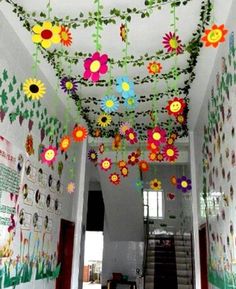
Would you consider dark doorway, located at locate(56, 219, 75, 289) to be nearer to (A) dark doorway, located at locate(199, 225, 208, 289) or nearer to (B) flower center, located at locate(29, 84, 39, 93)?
(A) dark doorway, located at locate(199, 225, 208, 289)

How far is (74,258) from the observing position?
6.08 meters

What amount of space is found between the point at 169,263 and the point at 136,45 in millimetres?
8883


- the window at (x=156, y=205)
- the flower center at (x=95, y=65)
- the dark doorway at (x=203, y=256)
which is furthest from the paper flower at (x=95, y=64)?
the window at (x=156, y=205)

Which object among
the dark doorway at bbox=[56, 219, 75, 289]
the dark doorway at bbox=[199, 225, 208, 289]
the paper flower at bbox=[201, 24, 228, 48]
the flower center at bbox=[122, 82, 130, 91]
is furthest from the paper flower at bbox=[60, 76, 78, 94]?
the dark doorway at bbox=[199, 225, 208, 289]

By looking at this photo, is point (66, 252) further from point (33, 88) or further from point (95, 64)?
point (95, 64)

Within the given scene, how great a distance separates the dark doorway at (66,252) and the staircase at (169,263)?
4.78 meters

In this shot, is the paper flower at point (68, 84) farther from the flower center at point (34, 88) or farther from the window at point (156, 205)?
the window at point (156, 205)

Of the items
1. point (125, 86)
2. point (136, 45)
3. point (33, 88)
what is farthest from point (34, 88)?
point (136, 45)

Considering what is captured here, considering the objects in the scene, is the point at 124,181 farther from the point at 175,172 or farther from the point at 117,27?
the point at 117,27

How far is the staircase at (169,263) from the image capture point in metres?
9.97

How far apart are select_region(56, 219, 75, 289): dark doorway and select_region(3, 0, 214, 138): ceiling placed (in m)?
2.27

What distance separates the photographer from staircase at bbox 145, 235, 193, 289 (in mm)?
9969

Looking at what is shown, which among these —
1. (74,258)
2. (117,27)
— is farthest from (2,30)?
(74,258)

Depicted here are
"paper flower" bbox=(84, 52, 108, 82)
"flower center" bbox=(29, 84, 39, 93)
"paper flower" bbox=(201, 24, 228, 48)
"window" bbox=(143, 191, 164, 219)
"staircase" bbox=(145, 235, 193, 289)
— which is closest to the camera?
"paper flower" bbox=(201, 24, 228, 48)
